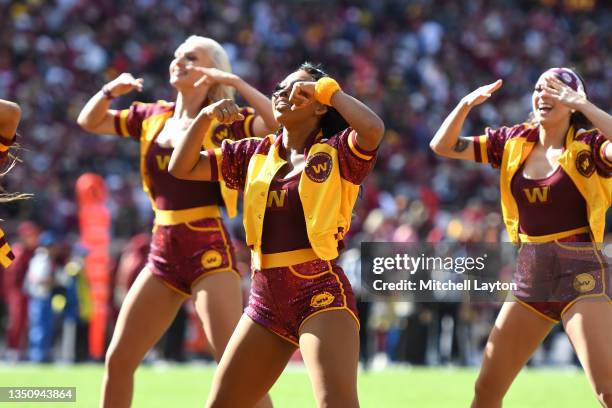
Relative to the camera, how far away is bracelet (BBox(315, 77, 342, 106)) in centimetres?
601

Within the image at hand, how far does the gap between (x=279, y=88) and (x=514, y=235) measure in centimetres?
215

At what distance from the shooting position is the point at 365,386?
1312cm

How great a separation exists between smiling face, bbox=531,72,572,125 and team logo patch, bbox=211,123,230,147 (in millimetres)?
2061

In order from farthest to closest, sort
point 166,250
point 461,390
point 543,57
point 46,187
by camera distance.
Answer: point 543,57
point 46,187
point 461,390
point 166,250

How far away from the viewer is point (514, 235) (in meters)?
7.54

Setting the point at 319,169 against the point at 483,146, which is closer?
the point at 319,169

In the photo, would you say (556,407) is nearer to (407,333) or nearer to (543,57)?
(407,333)

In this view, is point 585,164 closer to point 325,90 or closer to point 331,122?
point 331,122

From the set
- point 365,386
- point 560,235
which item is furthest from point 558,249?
point 365,386

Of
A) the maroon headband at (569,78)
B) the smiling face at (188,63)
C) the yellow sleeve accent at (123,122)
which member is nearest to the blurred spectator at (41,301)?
the yellow sleeve accent at (123,122)

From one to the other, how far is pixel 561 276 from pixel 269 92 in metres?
16.0

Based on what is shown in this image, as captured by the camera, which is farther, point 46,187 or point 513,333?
point 46,187

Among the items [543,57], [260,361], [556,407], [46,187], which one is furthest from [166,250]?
[543,57]

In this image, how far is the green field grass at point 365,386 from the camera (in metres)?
11.3
